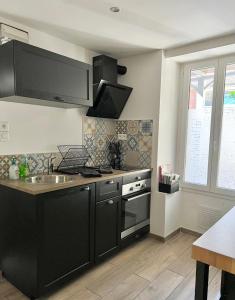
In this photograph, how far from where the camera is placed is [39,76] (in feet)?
6.15

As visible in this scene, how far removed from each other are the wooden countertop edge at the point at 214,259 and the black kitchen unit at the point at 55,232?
1.13 m

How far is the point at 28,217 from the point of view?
1.69 metres

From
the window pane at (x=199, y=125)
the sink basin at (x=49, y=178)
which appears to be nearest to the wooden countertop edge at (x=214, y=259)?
the sink basin at (x=49, y=178)

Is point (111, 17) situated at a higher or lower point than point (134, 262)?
higher

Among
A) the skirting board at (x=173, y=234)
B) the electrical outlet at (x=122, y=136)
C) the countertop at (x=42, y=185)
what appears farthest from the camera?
the electrical outlet at (x=122, y=136)

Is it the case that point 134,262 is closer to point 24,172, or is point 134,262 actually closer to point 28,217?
point 28,217

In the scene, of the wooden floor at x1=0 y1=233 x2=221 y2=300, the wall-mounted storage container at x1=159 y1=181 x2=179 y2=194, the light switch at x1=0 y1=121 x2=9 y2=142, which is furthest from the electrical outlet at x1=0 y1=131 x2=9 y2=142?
the wall-mounted storage container at x1=159 y1=181 x2=179 y2=194

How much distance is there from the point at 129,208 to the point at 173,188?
620 mm

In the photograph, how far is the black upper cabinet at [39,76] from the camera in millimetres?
1731

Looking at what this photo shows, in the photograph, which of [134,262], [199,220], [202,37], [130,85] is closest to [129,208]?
[134,262]

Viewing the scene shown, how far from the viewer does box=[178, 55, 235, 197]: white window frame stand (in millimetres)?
2709

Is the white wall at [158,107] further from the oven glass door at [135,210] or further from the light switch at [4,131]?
the light switch at [4,131]

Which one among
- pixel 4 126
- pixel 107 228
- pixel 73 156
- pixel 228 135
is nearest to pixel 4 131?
pixel 4 126

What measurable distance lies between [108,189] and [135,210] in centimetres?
59
